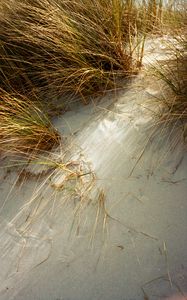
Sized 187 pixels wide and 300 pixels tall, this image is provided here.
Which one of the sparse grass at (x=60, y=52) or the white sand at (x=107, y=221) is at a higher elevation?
the sparse grass at (x=60, y=52)

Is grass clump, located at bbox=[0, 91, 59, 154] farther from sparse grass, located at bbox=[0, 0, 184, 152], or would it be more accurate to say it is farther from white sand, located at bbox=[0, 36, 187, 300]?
white sand, located at bbox=[0, 36, 187, 300]

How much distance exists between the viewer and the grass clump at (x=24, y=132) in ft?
6.84

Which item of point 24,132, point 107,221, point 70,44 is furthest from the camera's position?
point 70,44

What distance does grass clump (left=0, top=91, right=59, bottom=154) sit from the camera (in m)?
2.08

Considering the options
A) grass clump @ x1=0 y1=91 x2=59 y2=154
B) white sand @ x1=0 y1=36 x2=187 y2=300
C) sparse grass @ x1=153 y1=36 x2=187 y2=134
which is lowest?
white sand @ x1=0 y1=36 x2=187 y2=300

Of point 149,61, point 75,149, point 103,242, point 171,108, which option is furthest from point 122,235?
point 149,61

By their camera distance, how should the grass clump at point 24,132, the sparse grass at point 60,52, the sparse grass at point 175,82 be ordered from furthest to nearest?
the sparse grass at point 60,52, the grass clump at point 24,132, the sparse grass at point 175,82

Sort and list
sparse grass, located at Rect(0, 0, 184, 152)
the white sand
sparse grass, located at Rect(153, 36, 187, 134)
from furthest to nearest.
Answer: sparse grass, located at Rect(0, 0, 184, 152) < sparse grass, located at Rect(153, 36, 187, 134) < the white sand

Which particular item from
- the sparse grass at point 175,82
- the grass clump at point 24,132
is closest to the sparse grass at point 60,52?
the grass clump at point 24,132

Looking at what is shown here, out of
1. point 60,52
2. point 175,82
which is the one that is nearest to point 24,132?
point 60,52

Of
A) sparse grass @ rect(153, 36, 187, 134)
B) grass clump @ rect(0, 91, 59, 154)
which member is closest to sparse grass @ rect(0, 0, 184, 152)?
grass clump @ rect(0, 91, 59, 154)

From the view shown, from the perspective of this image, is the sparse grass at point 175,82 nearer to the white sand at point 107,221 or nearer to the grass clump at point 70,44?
the white sand at point 107,221

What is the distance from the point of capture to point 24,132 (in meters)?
2.10

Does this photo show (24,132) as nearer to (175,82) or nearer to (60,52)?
(60,52)
